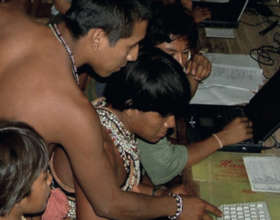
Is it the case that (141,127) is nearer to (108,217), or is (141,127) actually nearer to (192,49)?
(108,217)

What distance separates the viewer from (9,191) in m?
0.93

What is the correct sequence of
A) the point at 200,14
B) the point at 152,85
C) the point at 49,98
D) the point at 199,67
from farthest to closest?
1. the point at 200,14
2. the point at 199,67
3. the point at 152,85
4. the point at 49,98

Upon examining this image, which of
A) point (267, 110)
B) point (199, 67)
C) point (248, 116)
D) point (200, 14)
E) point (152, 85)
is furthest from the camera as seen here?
point (200, 14)

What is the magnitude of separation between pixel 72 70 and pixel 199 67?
2.79 ft

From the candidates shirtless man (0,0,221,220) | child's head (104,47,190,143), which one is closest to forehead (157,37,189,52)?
child's head (104,47,190,143)

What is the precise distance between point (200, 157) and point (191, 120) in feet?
0.66

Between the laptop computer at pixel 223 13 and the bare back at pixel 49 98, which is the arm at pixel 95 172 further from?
the laptop computer at pixel 223 13

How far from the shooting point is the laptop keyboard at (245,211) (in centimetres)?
114

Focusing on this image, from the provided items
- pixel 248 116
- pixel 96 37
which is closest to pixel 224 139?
pixel 248 116

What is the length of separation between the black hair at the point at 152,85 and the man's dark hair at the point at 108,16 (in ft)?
0.58

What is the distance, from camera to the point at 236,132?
139cm

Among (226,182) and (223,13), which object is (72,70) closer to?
(226,182)

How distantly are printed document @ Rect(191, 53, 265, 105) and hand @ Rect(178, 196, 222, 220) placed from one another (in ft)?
1.76

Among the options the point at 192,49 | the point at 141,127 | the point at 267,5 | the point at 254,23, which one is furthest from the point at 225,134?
the point at 267,5
